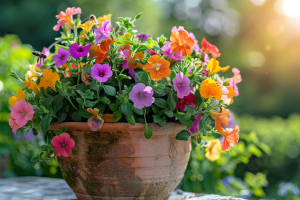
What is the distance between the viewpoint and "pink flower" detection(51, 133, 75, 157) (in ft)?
2.51

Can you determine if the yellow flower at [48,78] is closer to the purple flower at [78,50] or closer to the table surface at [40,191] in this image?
the purple flower at [78,50]

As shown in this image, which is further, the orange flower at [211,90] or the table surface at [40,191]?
the table surface at [40,191]

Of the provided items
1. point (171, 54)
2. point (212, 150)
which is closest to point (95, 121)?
point (171, 54)

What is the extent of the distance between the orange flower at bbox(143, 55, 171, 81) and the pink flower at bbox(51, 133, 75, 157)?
32 cm

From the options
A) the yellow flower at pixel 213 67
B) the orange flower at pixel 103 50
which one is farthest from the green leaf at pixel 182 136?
the orange flower at pixel 103 50

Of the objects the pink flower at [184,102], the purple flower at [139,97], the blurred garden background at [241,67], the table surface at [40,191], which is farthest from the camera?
the blurred garden background at [241,67]

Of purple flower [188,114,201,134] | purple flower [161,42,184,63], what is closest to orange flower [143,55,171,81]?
purple flower [161,42,184,63]

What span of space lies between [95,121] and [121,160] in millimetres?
146

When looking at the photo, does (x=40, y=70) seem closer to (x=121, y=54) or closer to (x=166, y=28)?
(x=121, y=54)

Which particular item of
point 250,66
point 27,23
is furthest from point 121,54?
point 250,66

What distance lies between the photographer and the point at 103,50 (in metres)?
0.79

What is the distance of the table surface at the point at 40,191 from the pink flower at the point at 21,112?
346mm

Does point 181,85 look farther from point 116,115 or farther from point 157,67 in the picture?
point 116,115

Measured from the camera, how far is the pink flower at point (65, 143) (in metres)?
0.76
